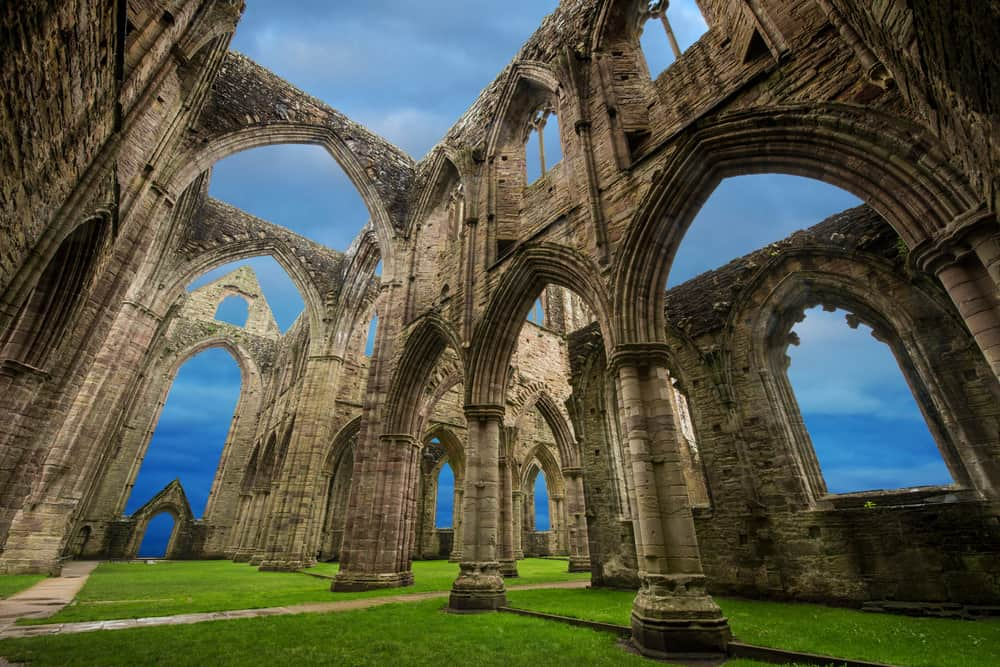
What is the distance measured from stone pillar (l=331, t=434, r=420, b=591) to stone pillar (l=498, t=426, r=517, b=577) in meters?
3.82

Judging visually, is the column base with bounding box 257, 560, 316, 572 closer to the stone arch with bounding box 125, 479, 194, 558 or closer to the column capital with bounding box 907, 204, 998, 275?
the stone arch with bounding box 125, 479, 194, 558

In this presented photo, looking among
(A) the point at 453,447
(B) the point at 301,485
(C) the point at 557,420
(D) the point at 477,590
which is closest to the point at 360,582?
(D) the point at 477,590

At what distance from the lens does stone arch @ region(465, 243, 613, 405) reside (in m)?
8.61

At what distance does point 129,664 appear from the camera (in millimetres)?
3439

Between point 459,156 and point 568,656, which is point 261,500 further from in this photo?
point 568,656

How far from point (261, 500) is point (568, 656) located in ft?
65.9

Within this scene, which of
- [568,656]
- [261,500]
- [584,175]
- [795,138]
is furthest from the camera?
[261,500]

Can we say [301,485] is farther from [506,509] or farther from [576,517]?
[576,517]

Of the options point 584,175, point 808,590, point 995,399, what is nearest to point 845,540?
point 808,590

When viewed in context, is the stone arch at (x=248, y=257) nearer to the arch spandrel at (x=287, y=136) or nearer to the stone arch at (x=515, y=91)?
the arch spandrel at (x=287, y=136)

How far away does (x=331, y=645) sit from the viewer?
4.29 metres

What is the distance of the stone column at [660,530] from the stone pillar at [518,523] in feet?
49.1

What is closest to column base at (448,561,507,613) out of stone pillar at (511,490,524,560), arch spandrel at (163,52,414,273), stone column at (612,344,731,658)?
stone column at (612,344,731,658)

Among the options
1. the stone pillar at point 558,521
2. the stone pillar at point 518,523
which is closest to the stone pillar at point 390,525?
the stone pillar at point 518,523
